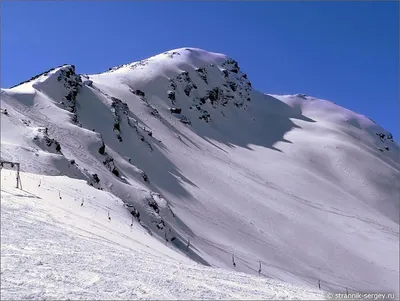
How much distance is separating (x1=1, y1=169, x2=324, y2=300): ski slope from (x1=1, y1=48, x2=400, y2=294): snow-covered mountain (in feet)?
32.8

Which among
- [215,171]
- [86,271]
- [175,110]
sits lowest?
[86,271]

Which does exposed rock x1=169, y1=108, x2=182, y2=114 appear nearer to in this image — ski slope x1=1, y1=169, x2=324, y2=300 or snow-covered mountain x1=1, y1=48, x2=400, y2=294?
snow-covered mountain x1=1, y1=48, x2=400, y2=294

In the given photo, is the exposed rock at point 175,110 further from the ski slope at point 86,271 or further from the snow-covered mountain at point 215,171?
the ski slope at point 86,271

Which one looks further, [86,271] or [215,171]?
[215,171]

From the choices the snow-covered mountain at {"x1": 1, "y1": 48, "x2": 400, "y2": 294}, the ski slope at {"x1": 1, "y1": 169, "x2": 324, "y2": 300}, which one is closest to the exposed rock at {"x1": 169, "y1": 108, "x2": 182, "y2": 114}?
the snow-covered mountain at {"x1": 1, "y1": 48, "x2": 400, "y2": 294}

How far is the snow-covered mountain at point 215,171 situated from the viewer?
34.5 m

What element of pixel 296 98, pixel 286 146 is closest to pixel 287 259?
pixel 286 146

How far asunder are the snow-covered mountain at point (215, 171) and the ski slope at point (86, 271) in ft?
32.8

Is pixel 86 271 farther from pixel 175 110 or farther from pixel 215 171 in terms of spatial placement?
pixel 175 110

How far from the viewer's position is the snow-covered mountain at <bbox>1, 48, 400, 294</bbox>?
34500 mm

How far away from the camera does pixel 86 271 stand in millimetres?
8609

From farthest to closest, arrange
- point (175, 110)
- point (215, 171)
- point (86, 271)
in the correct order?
point (175, 110) < point (215, 171) < point (86, 271)

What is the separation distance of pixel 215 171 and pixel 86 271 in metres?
57.0

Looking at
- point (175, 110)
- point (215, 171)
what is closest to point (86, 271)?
point (215, 171)
